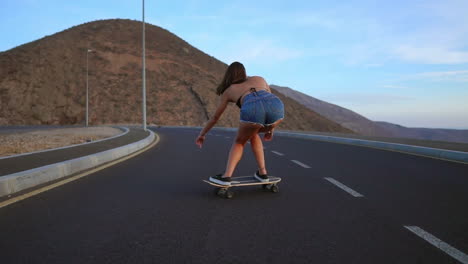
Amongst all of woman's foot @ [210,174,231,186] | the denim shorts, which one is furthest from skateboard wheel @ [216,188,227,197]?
the denim shorts

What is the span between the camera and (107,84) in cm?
6888

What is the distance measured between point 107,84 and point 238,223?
6864 cm

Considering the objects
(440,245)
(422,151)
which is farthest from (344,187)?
(422,151)

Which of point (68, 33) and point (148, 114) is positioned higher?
point (68, 33)

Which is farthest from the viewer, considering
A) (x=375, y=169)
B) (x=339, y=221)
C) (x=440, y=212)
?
(x=375, y=169)

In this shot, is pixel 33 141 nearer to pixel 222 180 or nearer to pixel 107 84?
pixel 222 180

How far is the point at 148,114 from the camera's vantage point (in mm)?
65500

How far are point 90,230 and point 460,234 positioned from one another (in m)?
3.73

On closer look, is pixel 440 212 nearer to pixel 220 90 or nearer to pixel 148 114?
pixel 220 90

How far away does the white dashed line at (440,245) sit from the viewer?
130 inches

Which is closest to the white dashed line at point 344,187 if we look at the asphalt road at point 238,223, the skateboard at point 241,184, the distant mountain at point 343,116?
the asphalt road at point 238,223

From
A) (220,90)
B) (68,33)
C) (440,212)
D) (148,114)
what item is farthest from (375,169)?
(68,33)

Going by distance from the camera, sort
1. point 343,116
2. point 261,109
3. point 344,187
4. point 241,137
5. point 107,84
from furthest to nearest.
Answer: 1. point 343,116
2. point 107,84
3. point 344,187
4. point 241,137
5. point 261,109

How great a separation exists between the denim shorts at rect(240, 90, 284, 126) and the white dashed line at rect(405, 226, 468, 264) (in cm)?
210
